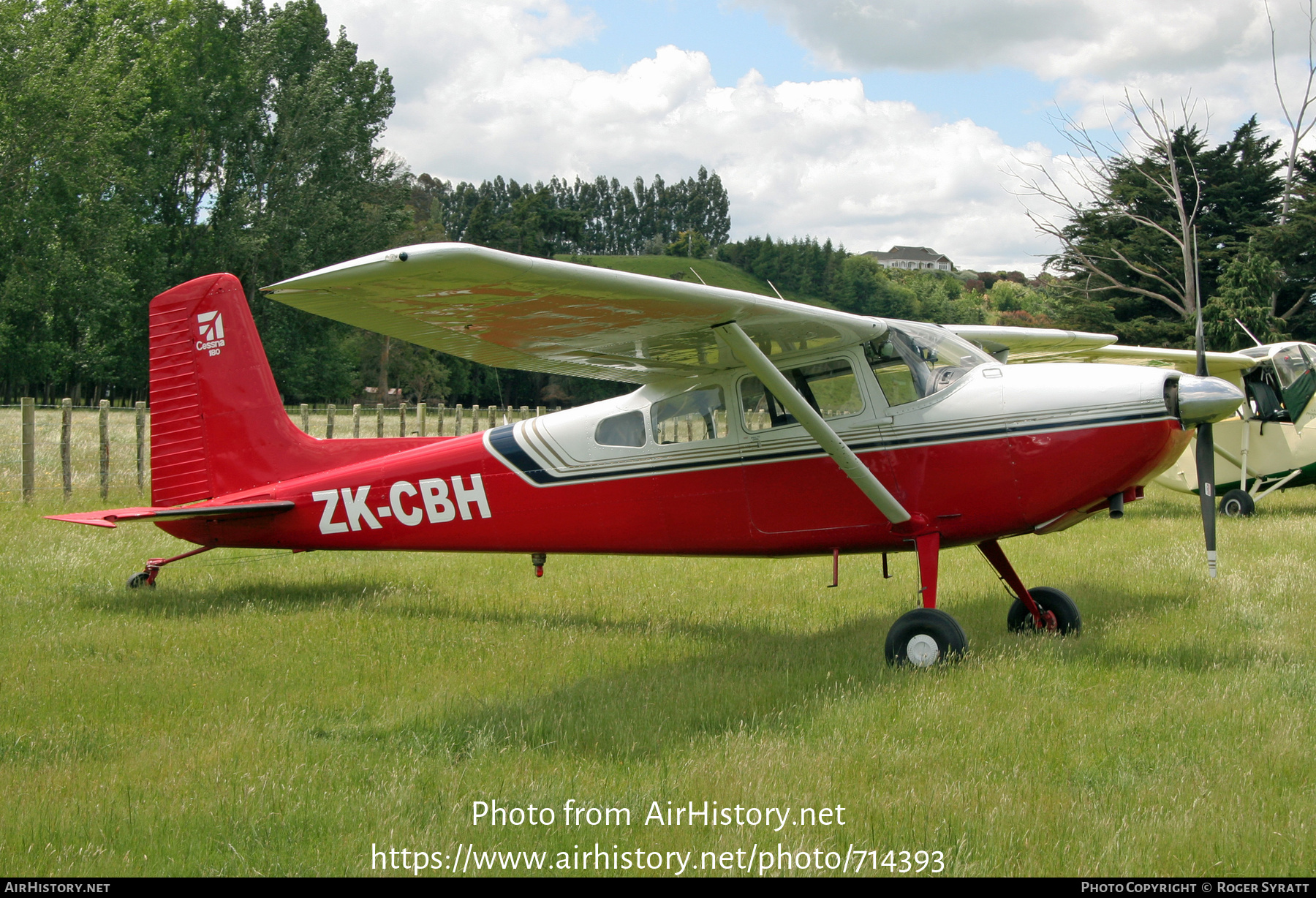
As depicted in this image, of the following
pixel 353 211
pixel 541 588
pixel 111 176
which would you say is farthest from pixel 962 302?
pixel 541 588

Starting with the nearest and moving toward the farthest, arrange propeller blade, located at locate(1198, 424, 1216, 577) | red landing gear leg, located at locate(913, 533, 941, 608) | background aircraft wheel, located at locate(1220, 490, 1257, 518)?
red landing gear leg, located at locate(913, 533, 941, 608)
propeller blade, located at locate(1198, 424, 1216, 577)
background aircraft wheel, located at locate(1220, 490, 1257, 518)

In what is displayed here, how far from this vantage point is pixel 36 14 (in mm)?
38781

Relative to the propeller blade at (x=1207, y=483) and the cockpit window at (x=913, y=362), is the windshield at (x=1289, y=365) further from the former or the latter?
the cockpit window at (x=913, y=362)

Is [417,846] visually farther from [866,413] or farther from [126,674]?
[866,413]

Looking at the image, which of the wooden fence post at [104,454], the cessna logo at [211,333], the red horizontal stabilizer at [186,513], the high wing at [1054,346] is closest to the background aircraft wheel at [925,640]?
the high wing at [1054,346]

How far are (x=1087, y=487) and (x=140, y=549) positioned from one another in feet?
34.8

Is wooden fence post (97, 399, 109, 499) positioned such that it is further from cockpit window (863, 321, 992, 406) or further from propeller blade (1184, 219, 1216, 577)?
propeller blade (1184, 219, 1216, 577)

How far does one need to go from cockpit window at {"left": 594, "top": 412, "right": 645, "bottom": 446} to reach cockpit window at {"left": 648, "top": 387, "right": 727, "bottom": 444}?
114 millimetres

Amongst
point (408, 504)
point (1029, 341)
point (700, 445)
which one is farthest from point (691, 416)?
point (1029, 341)

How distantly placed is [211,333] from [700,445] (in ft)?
16.5

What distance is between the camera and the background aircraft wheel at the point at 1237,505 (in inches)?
575

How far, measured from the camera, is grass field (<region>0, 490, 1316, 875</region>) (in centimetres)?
359

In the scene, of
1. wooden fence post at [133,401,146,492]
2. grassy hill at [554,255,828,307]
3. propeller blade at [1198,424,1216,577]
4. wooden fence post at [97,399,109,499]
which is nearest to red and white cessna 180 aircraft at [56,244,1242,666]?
propeller blade at [1198,424,1216,577]
